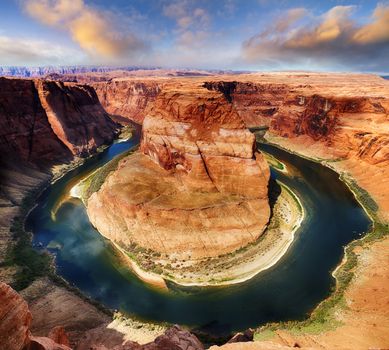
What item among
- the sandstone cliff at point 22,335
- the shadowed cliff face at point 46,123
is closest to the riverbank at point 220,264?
the sandstone cliff at point 22,335

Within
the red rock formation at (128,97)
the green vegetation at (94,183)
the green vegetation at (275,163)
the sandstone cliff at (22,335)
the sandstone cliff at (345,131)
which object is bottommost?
the sandstone cliff at (22,335)

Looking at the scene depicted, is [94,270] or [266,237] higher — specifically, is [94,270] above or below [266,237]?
below

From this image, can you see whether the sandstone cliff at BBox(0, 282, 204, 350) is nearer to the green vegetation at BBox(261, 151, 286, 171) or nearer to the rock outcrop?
the rock outcrop

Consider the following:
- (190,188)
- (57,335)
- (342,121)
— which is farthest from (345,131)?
(57,335)

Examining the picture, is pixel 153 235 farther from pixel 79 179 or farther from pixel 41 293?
pixel 79 179

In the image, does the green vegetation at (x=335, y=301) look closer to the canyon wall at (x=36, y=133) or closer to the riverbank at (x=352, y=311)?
the riverbank at (x=352, y=311)

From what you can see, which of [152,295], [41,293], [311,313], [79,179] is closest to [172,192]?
[152,295]
